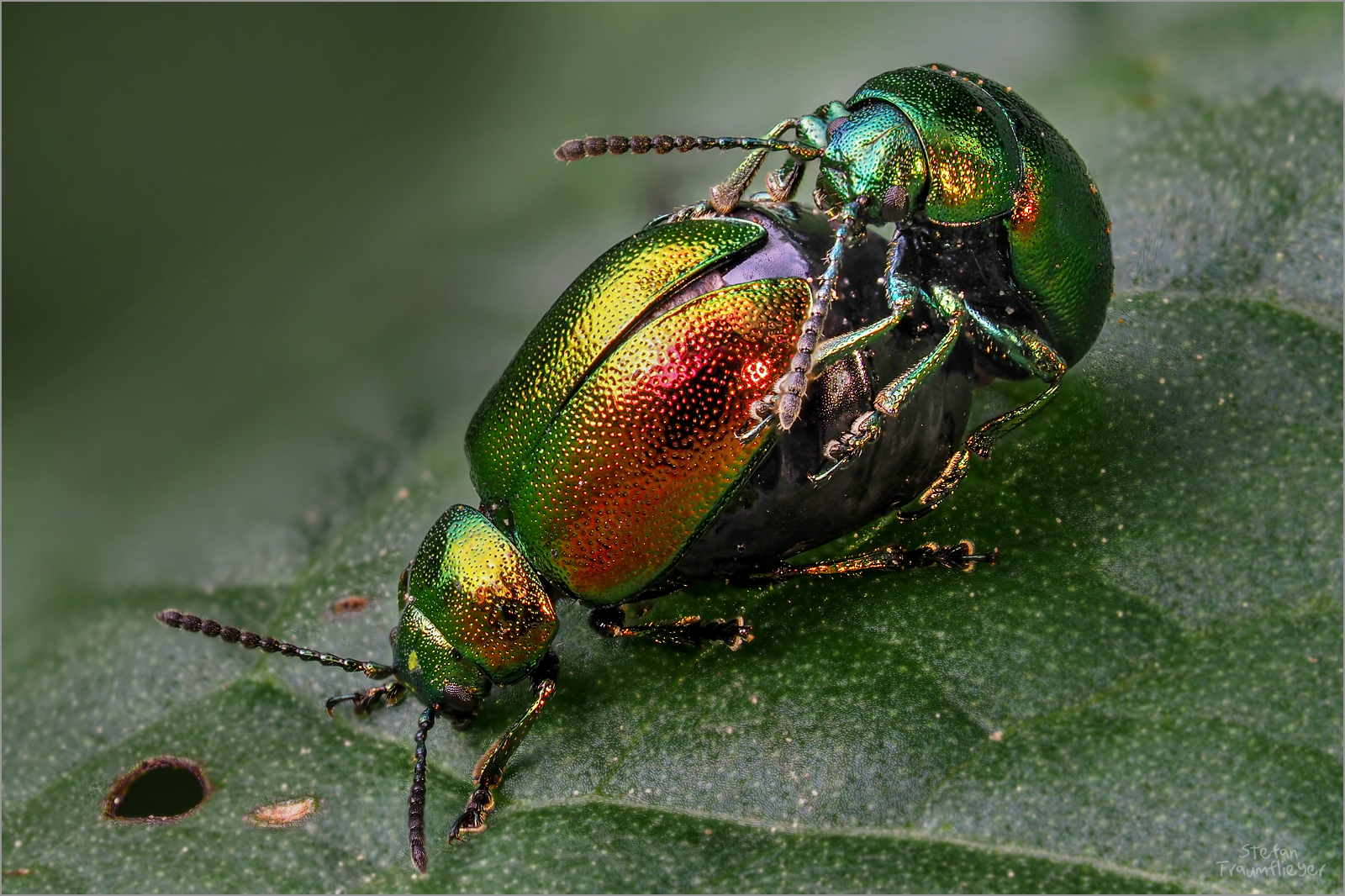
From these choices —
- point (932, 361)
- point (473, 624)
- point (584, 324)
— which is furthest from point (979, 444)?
point (473, 624)

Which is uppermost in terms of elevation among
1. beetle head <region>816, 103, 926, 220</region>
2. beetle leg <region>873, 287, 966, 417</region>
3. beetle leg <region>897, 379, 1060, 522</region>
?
beetle head <region>816, 103, 926, 220</region>

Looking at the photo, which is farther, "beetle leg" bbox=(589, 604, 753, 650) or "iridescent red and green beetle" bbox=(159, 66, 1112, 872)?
"beetle leg" bbox=(589, 604, 753, 650)

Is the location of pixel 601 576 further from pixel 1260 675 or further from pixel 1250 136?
pixel 1250 136

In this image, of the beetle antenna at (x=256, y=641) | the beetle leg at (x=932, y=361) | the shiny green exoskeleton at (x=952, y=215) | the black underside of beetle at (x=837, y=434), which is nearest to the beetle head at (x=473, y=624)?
the beetle antenna at (x=256, y=641)

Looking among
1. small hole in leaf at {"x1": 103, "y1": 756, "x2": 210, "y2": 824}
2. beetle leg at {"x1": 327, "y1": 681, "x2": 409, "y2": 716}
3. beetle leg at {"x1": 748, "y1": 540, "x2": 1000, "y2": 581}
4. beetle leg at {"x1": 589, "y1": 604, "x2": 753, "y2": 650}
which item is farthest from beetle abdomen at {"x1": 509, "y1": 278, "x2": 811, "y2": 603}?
small hole in leaf at {"x1": 103, "y1": 756, "x2": 210, "y2": 824}

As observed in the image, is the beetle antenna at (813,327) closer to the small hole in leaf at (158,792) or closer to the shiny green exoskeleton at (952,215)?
the shiny green exoskeleton at (952,215)

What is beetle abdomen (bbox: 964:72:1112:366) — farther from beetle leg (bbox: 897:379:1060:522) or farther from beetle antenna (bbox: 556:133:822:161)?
beetle antenna (bbox: 556:133:822:161)
